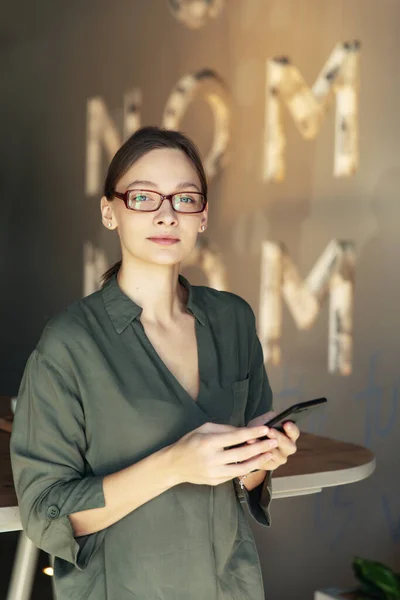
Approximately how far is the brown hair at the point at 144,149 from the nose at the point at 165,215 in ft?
0.28

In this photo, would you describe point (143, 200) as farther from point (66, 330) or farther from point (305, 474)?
point (305, 474)

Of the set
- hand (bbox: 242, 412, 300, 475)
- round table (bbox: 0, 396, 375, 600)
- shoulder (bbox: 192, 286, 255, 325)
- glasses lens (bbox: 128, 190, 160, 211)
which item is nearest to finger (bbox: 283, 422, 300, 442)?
hand (bbox: 242, 412, 300, 475)

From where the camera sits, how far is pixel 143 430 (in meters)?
A: 1.37

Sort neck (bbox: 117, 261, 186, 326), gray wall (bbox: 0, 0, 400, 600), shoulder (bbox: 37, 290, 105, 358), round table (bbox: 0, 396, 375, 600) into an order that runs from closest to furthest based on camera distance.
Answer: shoulder (bbox: 37, 290, 105, 358), neck (bbox: 117, 261, 186, 326), round table (bbox: 0, 396, 375, 600), gray wall (bbox: 0, 0, 400, 600)

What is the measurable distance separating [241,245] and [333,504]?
1070mm

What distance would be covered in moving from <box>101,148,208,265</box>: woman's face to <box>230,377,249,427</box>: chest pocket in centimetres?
23

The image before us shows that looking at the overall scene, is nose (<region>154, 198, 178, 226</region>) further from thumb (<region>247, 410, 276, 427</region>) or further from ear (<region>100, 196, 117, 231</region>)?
thumb (<region>247, 410, 276, 427</region>)

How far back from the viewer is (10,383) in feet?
17.1

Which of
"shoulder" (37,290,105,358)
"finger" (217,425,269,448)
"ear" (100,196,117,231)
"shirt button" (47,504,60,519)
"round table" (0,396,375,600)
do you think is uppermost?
"ear" (100,196,117,231)

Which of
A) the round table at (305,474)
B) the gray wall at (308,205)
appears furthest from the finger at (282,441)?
the gray wall at (308,205)

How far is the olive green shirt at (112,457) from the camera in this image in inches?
52.6

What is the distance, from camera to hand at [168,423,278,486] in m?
1.25

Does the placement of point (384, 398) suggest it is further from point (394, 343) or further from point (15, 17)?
point (15, 17)

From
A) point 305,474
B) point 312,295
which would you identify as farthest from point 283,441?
point 312,295
